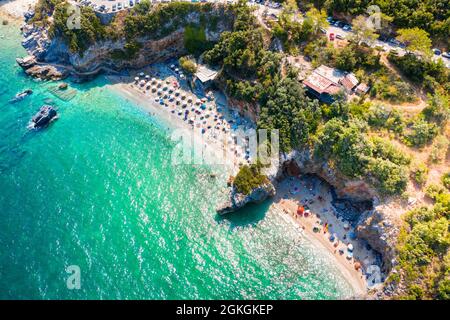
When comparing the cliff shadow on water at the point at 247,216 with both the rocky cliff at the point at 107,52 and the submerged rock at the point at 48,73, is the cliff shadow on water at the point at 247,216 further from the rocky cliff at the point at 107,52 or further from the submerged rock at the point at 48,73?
the submerged rock at the point at 48,73

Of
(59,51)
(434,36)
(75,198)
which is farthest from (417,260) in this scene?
(59,51)

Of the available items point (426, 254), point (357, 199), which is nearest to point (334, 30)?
point (357, 199)

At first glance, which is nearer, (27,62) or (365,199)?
(365,199)

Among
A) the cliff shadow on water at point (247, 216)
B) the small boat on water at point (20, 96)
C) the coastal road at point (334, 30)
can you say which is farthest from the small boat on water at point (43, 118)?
the coastal road at point (334, 30)

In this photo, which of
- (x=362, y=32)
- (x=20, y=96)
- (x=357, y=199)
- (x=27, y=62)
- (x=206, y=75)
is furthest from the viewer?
(x=27, y=62)

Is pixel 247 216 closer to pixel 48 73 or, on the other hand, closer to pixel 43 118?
pixel 43 118
